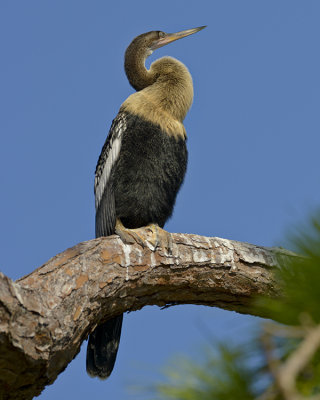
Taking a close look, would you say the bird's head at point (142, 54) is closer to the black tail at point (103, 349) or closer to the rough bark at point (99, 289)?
the rough bark at point (99, 289)

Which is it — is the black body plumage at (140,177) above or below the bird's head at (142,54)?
below

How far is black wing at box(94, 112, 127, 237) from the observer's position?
4918 mm

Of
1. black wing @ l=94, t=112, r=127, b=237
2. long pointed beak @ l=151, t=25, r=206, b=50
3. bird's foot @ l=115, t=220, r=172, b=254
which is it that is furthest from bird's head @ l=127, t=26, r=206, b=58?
bird's foot @ l=115, t=220, r=172, b=254

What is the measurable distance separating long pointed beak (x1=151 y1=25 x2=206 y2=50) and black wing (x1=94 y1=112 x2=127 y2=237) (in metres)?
1.74

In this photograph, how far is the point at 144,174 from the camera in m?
4.90

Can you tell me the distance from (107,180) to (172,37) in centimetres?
263

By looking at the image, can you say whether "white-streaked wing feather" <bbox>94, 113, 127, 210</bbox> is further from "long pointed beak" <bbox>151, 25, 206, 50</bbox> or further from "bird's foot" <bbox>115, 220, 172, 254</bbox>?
"long pointed beak" <bbox>151, 25, 206, 50</bbox>

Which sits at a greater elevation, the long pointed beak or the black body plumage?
the long pointed beak

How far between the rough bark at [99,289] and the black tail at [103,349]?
1.55 feet

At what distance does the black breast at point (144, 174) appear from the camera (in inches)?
193

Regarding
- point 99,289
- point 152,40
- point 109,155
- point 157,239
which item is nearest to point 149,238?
point 157,239

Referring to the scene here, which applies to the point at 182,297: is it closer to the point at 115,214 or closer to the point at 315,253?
the point at 115,214

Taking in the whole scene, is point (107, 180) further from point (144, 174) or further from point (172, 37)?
point (172, 37)

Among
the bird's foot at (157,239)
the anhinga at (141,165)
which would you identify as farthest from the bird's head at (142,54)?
the bird's foot at (157,239)
